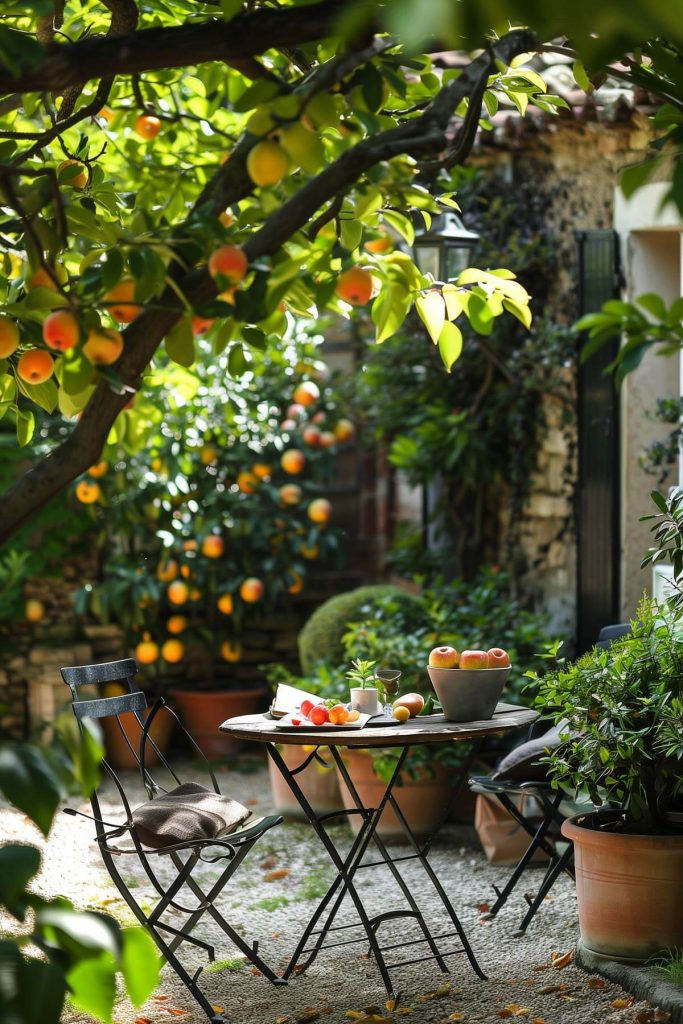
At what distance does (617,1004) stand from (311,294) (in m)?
2.25

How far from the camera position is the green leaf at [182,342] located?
1.97 metres

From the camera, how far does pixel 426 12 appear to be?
3.86 feet

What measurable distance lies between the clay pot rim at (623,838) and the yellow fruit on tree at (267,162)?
240 cm

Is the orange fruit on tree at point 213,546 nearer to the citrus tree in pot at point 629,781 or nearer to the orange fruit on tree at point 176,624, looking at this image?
the orange fruit on tree at point 176,624

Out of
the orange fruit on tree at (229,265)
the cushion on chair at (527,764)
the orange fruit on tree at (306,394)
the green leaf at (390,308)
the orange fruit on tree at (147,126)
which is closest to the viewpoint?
the orange fruit on tree at (229,265)

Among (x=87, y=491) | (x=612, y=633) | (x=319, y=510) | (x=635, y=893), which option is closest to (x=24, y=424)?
(x=635, y=893)

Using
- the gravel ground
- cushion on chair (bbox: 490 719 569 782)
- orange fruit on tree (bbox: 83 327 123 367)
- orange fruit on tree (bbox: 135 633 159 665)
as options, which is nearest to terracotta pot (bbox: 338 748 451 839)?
the gravel ground

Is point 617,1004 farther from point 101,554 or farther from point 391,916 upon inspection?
point 101,554

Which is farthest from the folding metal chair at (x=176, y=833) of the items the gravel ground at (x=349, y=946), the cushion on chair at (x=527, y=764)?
the cushion on chair at (x=527, y=764)

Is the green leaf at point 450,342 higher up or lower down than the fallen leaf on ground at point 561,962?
higher up

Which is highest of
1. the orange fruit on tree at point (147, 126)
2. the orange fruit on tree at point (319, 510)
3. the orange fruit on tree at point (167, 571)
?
the orange fruit on tree at point (147, 126)

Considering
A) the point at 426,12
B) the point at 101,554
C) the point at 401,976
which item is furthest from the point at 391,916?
the point at 101,554

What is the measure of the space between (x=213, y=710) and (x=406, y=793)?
2102 millimetres

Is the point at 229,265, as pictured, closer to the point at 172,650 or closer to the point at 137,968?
the point at 137,968
